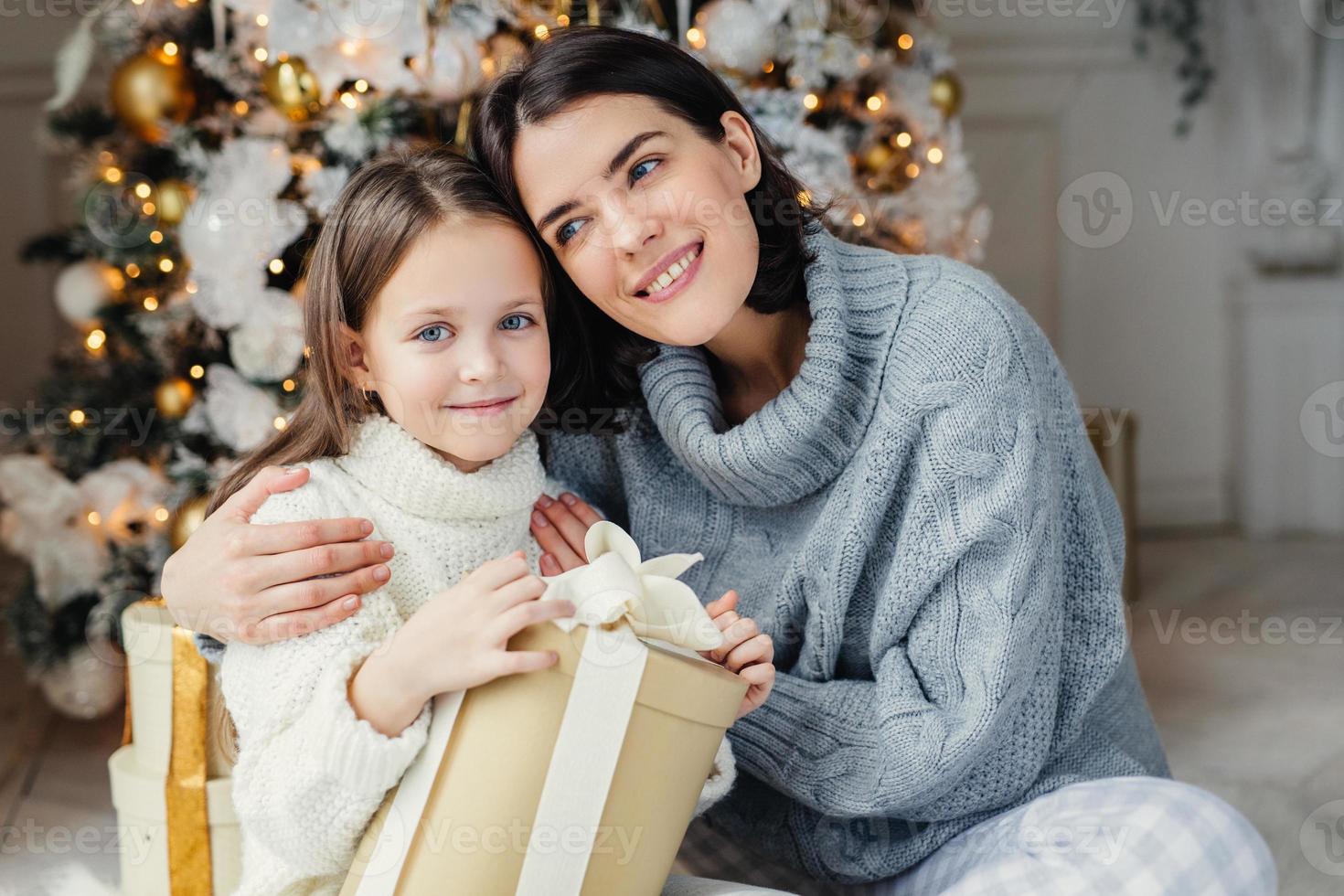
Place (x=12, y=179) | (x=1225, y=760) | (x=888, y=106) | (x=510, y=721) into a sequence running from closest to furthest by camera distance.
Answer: (x=510, y=721), (x=1225, y=760), (x=888, y=106), (x=12, y=179)

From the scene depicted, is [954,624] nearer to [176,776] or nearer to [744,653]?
[744,653]

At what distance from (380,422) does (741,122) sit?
0.53 meters

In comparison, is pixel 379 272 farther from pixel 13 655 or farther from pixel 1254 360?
pixel 1254 360

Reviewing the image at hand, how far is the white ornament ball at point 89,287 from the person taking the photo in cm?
215

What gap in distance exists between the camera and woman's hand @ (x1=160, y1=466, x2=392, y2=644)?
1022 millimetres

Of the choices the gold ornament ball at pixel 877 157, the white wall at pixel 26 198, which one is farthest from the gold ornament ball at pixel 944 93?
the white wall at pixel 26 198

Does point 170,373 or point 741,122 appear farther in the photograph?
point 170,373

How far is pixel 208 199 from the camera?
2008 mm

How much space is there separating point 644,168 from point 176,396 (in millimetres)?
1226

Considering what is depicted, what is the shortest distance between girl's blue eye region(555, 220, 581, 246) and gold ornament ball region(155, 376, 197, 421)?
3.78 feet

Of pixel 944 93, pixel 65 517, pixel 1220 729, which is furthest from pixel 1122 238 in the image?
pixel 65 517

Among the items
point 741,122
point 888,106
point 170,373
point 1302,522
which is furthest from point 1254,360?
point 170,373

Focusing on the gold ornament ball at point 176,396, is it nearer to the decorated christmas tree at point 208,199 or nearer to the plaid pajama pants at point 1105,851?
the decorated christmas tree at point 208,199

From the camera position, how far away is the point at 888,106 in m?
2.50
